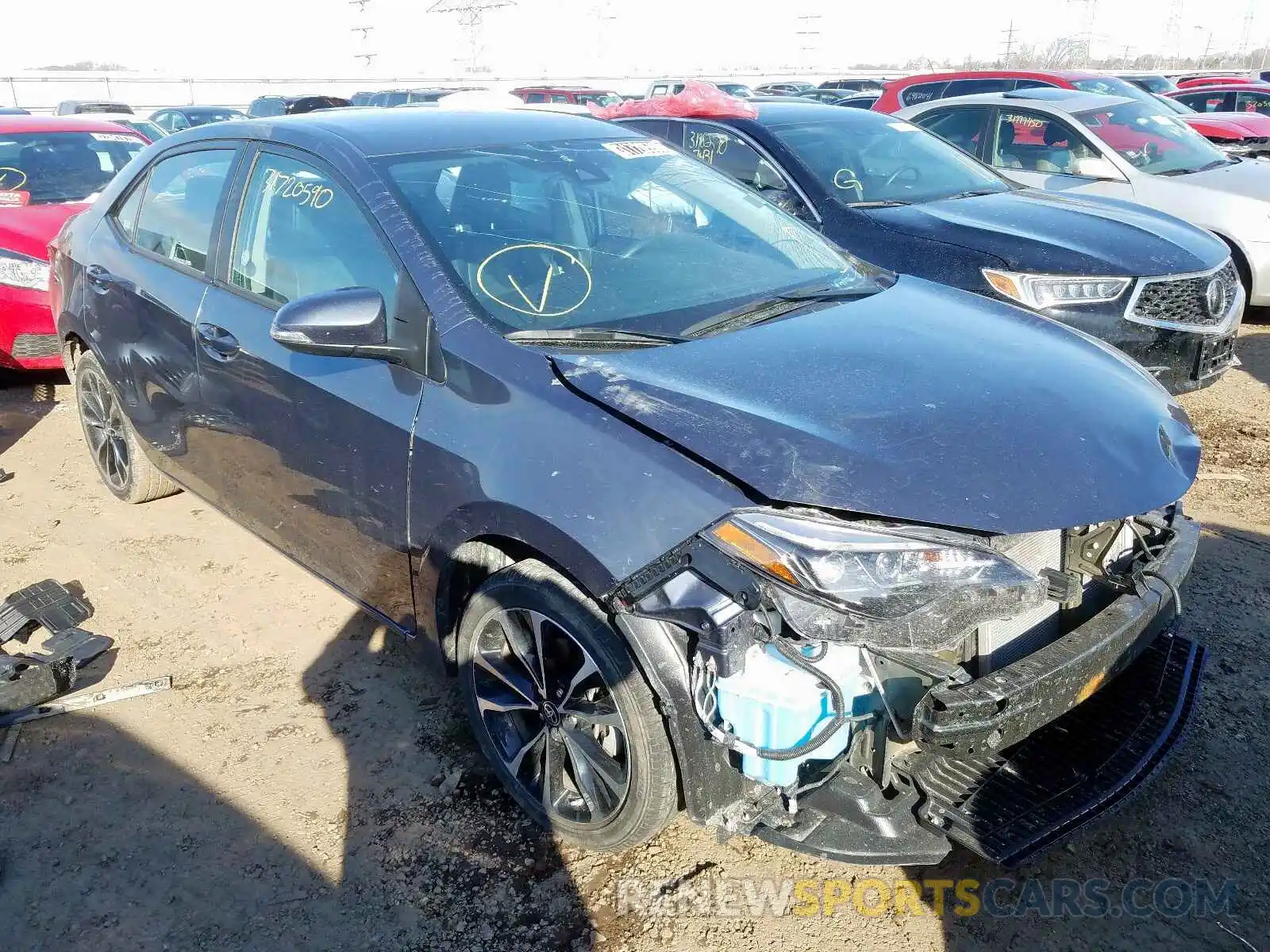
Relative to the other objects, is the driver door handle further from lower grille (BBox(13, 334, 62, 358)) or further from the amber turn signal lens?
lower grille (BBox(13, 334, 62, 358))

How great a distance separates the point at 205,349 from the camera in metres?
3.38

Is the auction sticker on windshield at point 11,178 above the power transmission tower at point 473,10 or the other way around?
the other way around

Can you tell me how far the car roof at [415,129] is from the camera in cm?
310

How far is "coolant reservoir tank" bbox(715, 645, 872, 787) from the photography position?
2064 millimetres

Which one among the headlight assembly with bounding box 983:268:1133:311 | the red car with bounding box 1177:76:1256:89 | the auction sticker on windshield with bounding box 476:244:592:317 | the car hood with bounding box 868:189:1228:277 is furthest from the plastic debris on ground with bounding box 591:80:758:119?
the red car with bounding box 1177:76:1256:89

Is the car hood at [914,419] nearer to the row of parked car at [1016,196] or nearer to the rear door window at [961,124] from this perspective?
the row of parked car at [1016,196]

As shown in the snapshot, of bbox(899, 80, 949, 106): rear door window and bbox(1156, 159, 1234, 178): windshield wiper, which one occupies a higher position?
bbox(899, 80, 949, 106): rear door window

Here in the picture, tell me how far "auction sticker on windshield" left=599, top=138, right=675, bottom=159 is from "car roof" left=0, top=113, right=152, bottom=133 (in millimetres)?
5853

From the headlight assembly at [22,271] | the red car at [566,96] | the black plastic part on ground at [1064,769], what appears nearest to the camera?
the black plastic part on ground at [1064,769]

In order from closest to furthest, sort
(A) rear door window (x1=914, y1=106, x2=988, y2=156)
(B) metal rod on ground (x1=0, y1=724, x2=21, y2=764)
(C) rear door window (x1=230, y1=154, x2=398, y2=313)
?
(C) rear door window (x1=230, y1=154, x2=398, y2=313) < (B) metal rod on ground (x1=0, y1=724, x2=21, y2=764) < (A) rear door window (x1=914, y1=106, x2=988, y2=156)

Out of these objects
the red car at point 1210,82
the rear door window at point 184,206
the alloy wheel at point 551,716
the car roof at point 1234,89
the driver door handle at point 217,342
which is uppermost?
the red car at point 1210,82

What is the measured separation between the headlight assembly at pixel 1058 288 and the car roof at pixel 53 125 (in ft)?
22.2

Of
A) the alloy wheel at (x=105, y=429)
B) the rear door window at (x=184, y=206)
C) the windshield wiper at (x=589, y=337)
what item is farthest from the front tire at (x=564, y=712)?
the alloy wheel at (x=105, y=429)

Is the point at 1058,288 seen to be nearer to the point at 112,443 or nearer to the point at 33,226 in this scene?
A: the point at 112,443
